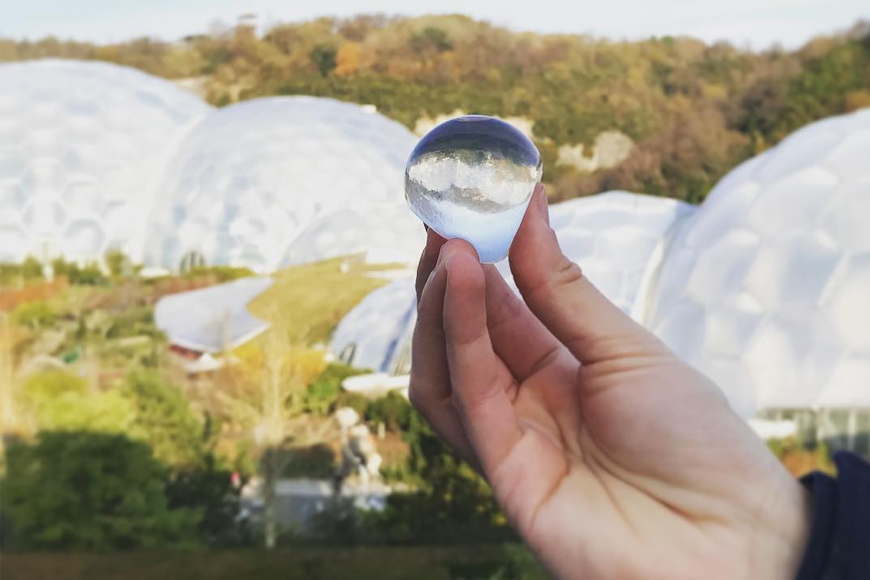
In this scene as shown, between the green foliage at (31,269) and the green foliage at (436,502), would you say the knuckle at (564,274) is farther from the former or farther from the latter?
the green foliage at (31,269)

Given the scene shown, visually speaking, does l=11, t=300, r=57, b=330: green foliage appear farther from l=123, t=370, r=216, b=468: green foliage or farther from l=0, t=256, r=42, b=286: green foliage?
l=123, t=370, r=216, b=468: green foliage

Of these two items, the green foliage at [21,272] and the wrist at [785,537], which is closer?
the wrist at [785,537]

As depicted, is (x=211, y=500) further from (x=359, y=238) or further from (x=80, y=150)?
(x=80, y=150)

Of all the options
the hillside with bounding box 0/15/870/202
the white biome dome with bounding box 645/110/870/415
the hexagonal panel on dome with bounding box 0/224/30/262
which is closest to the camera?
the white biome dome with bounding box 645/110/870/415

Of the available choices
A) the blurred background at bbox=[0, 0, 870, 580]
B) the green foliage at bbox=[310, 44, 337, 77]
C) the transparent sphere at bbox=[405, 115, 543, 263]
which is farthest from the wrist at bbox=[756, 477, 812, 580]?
the green foliage at bbox=[310, 44, 337, 77]

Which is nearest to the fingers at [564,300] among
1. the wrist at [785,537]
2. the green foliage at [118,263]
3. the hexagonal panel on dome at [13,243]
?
the wrist at [785,537]

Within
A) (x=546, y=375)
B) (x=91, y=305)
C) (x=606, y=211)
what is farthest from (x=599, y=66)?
(x=546, y=375)

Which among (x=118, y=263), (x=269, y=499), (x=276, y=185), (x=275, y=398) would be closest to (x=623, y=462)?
(x=275, y=398)
